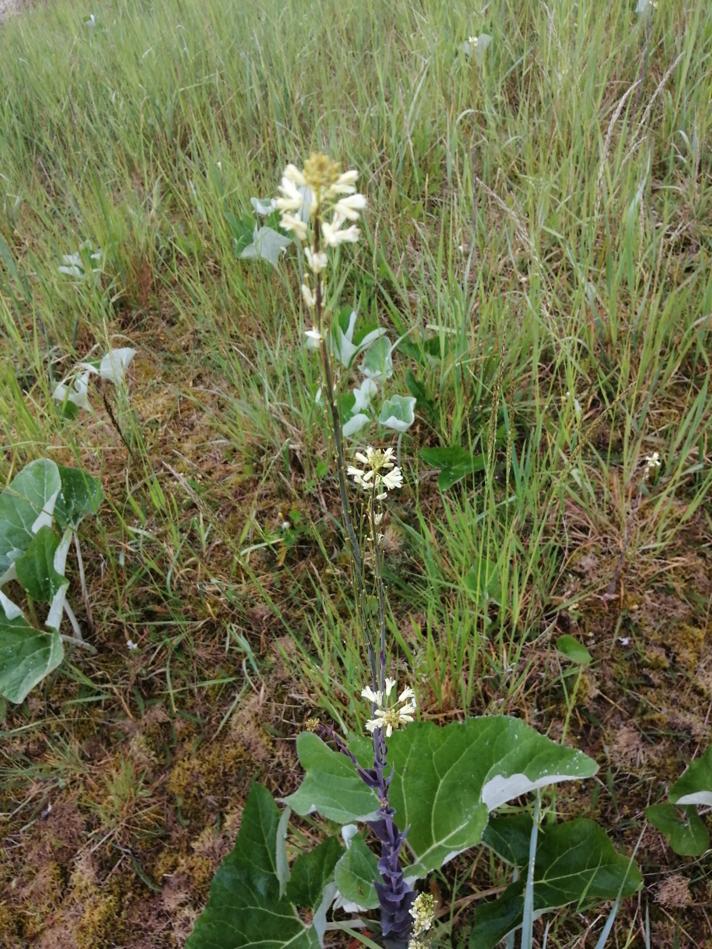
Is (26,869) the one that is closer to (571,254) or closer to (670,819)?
(670,819)

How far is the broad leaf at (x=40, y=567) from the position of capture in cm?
149

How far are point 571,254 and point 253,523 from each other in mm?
1085

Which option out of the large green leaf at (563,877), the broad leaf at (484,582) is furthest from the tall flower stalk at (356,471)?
the broad leaf at (484,582)

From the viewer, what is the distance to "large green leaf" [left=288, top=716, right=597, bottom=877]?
1.01 meters

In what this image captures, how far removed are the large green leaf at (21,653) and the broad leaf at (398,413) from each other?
0.82 metres

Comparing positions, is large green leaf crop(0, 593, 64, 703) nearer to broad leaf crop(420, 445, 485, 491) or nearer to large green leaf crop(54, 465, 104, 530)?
large green leaf crop(54, 465, 104, 530)

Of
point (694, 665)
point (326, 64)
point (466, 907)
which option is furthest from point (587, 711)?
point (326, 64)

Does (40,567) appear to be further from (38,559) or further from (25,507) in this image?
(25,507)

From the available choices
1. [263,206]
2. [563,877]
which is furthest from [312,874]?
[263,206]

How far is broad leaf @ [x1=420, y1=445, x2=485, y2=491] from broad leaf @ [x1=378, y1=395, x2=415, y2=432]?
0.08 metres

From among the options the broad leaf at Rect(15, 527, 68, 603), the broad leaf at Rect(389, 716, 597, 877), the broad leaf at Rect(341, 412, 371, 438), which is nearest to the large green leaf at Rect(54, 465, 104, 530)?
the broad leaf at Rect(15, 527, 68, 603)

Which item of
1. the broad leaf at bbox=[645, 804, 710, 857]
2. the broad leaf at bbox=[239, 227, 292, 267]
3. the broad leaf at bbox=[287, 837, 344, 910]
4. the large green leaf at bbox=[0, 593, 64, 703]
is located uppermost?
the broad leaf at bbox=[239, 227, 292, 267]

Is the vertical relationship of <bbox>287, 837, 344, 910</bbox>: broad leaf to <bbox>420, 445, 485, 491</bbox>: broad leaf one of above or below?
below

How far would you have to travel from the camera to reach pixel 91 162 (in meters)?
2.94
